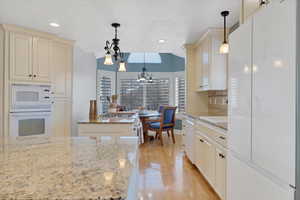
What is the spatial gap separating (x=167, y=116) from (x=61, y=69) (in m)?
2.83

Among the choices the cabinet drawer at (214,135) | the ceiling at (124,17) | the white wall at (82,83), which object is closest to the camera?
the cabinet drawer at (214,135)

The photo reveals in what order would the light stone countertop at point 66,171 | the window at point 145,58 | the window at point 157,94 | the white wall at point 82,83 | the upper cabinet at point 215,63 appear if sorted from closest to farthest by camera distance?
the light stone countertop at point 66,171 < the upper cabinet at point 215,63 < the white wall at point 82,83 < the window at point 157,94 < the window at point 145,58

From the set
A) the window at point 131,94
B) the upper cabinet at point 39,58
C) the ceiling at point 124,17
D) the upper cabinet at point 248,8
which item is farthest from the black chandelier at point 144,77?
the upper cabinet at point 248,8

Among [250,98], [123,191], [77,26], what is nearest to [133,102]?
[77,26]

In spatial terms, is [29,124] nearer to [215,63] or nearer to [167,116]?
[215,63]

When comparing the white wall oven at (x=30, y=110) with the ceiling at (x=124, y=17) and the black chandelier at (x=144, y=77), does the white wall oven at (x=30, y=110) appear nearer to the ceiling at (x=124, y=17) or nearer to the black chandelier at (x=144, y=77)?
the ceiling at (x=124, y=17)

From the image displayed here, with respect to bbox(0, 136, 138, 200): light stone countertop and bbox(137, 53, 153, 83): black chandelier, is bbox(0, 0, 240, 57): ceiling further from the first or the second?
bbox(137, 53, 153, 83): black chandelier

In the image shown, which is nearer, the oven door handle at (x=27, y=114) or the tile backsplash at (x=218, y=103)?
the oven door handle at (x=27, y=114)

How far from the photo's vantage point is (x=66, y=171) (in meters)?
0.71

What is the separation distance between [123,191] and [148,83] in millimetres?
6198

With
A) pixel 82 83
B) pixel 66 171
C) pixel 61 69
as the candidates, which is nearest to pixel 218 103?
pixel 82 83

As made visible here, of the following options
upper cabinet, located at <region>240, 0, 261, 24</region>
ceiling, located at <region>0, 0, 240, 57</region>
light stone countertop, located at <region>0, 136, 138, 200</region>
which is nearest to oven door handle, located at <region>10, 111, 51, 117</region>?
ceiling, located at <region>0, 0, 240, 57</region>

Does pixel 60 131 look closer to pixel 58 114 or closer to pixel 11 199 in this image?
pixel 58 114

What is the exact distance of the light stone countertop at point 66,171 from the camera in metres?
0.55
